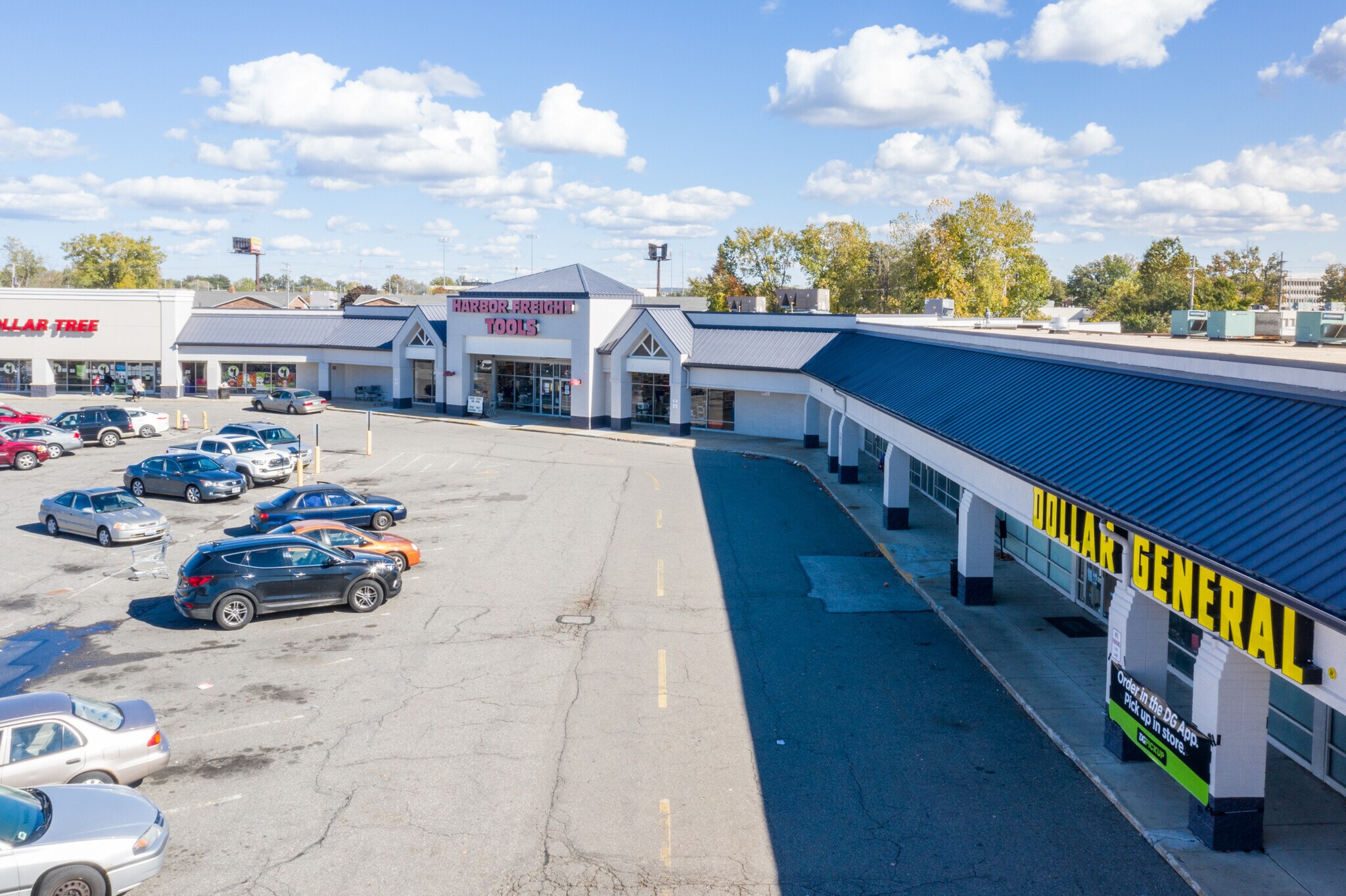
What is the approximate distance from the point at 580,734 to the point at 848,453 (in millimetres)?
24822

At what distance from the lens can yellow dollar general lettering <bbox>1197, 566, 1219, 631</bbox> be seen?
1172 centimetres

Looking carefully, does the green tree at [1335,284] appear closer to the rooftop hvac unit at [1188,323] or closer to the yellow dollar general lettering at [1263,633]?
the rooftop hvac unit at [1188,323]

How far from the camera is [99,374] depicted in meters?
65.5

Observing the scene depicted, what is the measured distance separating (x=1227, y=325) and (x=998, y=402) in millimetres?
11024

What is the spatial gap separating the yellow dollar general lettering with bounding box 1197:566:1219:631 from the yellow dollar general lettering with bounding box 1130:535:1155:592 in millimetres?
1145

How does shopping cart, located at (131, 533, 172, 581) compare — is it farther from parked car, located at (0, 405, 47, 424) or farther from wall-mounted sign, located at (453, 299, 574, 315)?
wall-mounted sign, located at (453, 299, 574, 315)

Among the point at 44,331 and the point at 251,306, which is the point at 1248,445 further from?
the point at 251,306

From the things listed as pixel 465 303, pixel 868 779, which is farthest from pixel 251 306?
pixel 868 779

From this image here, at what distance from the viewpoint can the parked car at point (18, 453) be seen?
39281 millimetres

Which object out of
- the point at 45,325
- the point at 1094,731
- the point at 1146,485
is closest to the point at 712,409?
the point at 1094,731

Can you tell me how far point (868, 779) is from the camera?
13.8m

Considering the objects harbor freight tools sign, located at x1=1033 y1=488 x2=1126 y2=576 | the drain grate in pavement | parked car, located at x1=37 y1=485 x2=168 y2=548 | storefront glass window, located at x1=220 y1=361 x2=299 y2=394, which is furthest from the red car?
harbor freight tools sign, located at x1=1033 y1=488 x2=1126 y2=576

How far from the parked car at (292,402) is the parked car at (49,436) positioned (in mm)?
14175

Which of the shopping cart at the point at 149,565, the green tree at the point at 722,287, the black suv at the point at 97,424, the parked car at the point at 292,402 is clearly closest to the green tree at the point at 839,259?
the green tree at the point at 722,287
